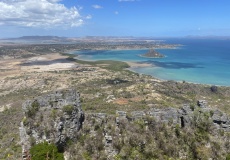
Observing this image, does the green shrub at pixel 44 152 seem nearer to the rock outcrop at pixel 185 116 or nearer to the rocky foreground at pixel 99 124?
the rocky foreground at pixel 99 124

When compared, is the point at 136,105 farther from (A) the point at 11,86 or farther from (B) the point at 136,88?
(A) the point at 11,86

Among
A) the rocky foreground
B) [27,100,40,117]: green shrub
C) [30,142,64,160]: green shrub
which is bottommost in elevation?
[30,142,64,160]: green shrub

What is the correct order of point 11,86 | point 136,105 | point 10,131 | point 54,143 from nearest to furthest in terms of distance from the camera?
point 54,143 → point 10,131 → point 136,105 → point 11,86

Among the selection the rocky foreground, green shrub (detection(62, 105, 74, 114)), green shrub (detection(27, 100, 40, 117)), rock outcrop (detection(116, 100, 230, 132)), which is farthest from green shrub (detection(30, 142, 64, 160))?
rock outcrop (detection(116, 100, 230, 132))

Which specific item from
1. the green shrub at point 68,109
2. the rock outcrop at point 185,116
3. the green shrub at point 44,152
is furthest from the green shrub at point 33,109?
the rock outcrop at point 185,116

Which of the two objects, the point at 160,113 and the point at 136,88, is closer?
the point at 160,113

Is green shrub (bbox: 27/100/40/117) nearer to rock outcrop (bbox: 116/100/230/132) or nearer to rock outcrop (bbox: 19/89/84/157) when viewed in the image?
rock outcrop (bbox: 19/89/84/157)

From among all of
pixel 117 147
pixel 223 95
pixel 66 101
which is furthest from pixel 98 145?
pixel 223 95
